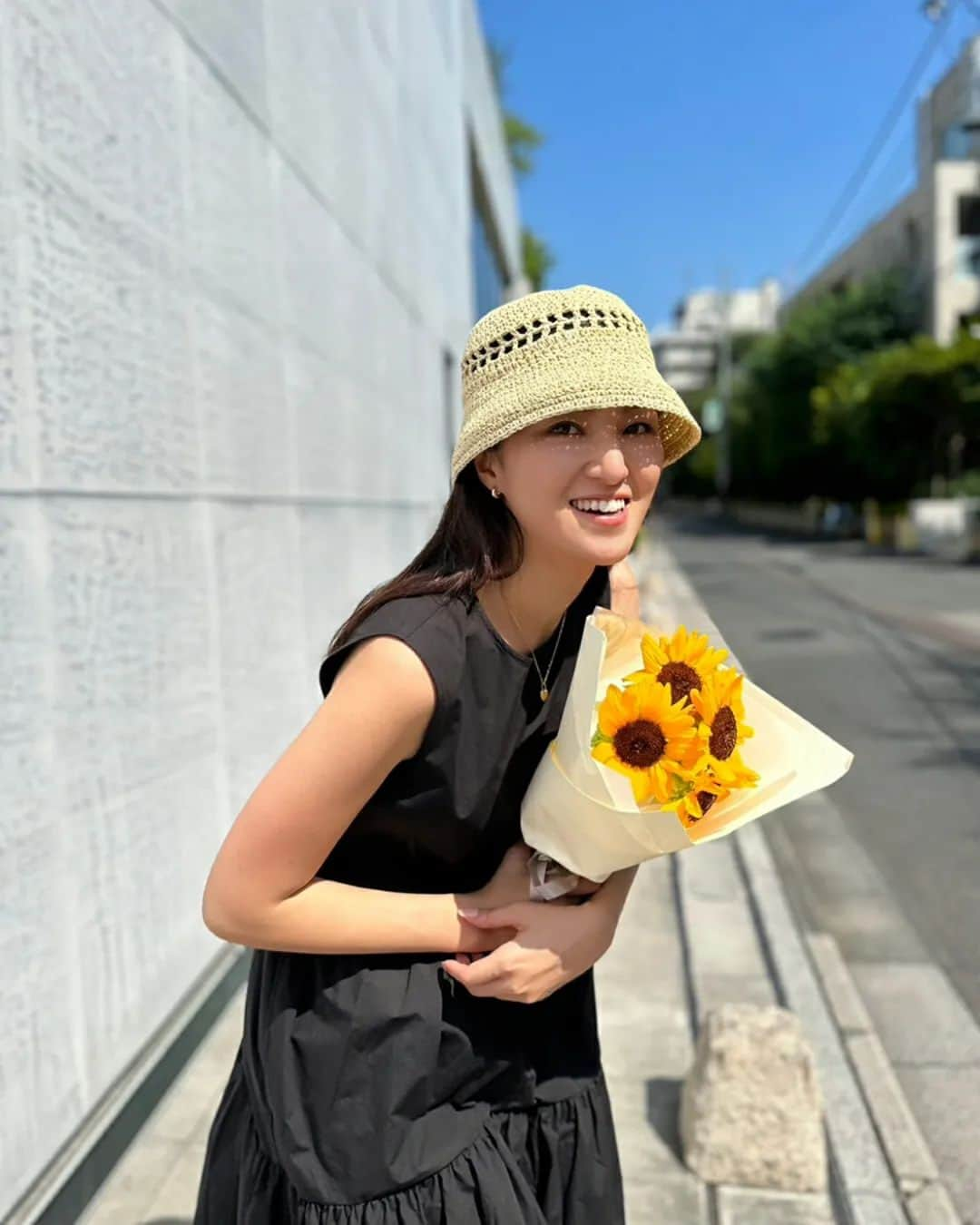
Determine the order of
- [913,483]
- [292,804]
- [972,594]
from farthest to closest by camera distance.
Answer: [913,483]
[972,594]
[292,804]

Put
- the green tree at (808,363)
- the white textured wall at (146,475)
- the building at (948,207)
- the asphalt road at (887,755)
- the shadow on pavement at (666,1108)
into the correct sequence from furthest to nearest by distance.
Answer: the green tree at (808,363)
the building at (948,207)
the asphalt road at (887,755)
the shadow on pavement at (666,1108)
the white textured wall at (146,475)

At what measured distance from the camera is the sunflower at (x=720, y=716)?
1.16 m

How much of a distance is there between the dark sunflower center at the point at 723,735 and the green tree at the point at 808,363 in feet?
103

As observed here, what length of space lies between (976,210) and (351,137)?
33807 mm

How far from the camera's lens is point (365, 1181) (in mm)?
1272

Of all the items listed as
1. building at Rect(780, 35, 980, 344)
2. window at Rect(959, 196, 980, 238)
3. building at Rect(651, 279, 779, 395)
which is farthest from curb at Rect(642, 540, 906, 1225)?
building at Rect(651, 279, 779, 395)

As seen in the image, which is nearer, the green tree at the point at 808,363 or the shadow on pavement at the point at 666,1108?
the shadow on pavement at the point at 666,1108

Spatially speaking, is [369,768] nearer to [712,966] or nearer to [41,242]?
[41,242]

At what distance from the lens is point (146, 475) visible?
2.59 metres

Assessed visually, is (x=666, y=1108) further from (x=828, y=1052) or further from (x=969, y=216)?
(x=969, y=216)

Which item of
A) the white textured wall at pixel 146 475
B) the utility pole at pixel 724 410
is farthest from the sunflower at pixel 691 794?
the utility pole at pixel 724 410

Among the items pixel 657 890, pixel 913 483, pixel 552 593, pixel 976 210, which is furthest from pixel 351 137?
pixel 976 210

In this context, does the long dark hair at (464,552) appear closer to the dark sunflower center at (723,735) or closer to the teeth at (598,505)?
the teeth at (598,505)

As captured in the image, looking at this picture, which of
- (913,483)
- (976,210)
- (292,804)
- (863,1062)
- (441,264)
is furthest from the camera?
(976,210)
